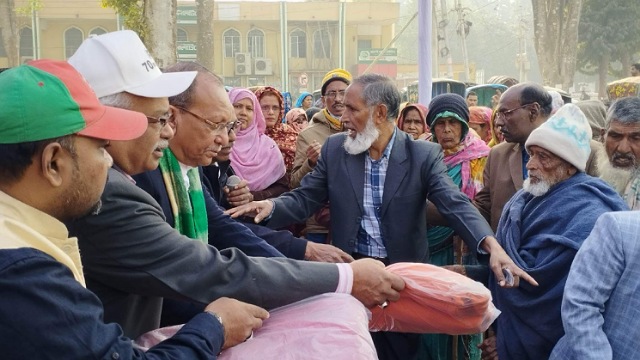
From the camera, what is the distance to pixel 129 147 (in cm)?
222

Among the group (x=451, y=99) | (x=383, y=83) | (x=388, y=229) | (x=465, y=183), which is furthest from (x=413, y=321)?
(x=451, y=99)

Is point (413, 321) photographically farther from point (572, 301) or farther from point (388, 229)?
point (388, 229)

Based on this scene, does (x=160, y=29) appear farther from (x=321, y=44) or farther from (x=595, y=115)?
(x=321, y=44)

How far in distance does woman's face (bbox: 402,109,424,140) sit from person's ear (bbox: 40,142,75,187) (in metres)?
4.43

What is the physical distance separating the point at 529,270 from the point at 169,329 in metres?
1.82

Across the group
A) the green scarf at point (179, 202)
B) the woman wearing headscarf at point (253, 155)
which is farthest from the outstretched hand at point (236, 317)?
the woman wearing headscarf at point (253, 155)

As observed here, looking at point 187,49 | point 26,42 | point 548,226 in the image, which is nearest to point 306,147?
point 548,226

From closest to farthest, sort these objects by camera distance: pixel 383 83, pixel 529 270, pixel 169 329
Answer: pixel 169 329
pixel 529 270
pixel 383 83

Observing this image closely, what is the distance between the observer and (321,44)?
149 feet

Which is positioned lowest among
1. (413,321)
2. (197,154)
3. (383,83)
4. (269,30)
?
(413,321)

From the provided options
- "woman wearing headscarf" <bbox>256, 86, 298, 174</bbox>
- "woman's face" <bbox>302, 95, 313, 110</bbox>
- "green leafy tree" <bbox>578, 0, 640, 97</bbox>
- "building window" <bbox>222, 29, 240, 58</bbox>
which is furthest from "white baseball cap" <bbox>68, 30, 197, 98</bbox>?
"building window" <bbox>222, 29, 240, 58</bbox>

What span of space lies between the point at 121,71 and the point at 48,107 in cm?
80

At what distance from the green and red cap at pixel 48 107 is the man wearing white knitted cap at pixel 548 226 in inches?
89.3

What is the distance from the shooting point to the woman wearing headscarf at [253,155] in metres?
5.13
